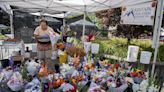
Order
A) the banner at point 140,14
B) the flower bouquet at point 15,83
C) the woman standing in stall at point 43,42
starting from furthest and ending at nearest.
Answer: the woman standing in stall at point 43,42, the banner at point 140,14, the flower bouquet at point 15,83

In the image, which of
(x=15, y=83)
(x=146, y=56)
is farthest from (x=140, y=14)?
(x=15, y=83)

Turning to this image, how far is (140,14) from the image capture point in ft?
13.2

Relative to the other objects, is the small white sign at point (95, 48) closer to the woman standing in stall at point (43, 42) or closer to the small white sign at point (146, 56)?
the small white sign at point (146, 56)

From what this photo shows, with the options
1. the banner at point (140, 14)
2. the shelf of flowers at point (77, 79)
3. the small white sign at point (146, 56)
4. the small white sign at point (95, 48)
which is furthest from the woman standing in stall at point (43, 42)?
the small white sign at point (146, 56)

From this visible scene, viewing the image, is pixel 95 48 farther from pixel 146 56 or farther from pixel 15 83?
pixel 15 83

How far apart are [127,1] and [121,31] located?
8.64ft

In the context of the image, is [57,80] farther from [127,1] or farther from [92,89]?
[127,1]

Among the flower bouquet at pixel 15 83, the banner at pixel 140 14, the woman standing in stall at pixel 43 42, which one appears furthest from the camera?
the woman standing in stall at pixel 43 42

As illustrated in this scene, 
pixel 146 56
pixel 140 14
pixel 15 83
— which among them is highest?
pixel 140 14

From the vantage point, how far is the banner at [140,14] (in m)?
3.72

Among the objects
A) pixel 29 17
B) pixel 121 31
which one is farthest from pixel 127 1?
pixel 29 17

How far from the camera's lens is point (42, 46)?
15.9 feet

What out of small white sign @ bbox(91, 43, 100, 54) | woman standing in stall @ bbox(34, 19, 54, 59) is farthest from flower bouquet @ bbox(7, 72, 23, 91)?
woman standing in stall @ bbox(34, 19, 54, 59)

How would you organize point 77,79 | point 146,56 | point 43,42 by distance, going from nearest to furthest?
point 77,79 → point 146,56 → point 43,42
